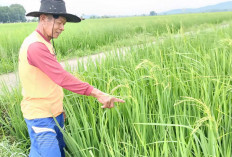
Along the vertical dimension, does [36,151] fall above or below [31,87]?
below

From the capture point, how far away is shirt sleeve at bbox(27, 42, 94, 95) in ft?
4.44

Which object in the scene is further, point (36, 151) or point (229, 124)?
point (36, 151)

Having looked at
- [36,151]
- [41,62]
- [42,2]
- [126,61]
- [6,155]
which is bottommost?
[6,155]

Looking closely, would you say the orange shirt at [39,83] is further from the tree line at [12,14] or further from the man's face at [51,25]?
the tree line at [12,14]

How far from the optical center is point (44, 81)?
1509 mm

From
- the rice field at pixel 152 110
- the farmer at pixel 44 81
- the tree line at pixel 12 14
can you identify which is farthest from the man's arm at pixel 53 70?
the tree line at pixel 12 14

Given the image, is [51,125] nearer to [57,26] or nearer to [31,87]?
[31,87]

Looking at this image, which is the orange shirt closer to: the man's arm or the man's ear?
the man's arm

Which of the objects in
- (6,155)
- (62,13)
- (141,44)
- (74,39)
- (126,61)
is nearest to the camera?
(62,13)

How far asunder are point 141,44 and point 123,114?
1647mm

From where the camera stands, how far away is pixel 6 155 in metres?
1.72

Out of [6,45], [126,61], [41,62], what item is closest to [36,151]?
[41,62]

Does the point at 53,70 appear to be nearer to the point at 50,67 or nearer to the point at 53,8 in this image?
the point at 50,67

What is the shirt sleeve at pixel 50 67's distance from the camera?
1354 mm
